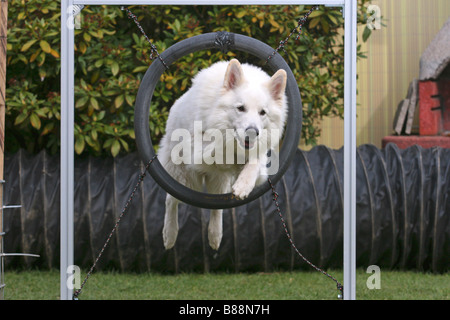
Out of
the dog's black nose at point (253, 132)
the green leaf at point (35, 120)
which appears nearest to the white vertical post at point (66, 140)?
the dog's black nose at point (253, 132)

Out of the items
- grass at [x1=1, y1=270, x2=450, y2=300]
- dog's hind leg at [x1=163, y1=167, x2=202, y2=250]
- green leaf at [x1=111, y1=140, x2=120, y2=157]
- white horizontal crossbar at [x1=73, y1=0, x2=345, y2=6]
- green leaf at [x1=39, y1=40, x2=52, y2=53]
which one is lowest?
grass at [x1=1, y1=270, x2=450, y2=300]

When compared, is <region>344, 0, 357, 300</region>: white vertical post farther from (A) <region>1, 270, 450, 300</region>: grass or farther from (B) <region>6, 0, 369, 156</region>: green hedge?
(B) <region>6, 0, 369, 156</region>: green hedge

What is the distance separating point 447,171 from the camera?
4.88 meters

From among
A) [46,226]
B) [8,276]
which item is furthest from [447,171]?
[8,276]

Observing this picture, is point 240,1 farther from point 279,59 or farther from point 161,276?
point 161,276

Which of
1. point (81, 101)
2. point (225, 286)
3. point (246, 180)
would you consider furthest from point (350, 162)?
point (81, 101)

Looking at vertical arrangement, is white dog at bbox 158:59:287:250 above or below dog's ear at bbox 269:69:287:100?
below

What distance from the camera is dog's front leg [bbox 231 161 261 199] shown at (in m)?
2.63

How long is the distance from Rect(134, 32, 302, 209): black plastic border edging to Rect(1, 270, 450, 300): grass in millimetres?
1507

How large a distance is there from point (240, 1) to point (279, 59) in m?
0.37

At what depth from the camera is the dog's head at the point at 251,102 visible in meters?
2.57

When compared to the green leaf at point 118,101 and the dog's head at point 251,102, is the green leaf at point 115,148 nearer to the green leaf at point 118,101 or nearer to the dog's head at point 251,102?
the green leaf at point 118,101

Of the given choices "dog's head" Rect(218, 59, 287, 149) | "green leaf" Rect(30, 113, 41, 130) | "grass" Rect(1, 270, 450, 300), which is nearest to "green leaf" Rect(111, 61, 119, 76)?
"green leaf" Rect(30, 113, 41, 130)

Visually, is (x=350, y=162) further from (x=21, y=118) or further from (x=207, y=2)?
(x=21, y=118)
